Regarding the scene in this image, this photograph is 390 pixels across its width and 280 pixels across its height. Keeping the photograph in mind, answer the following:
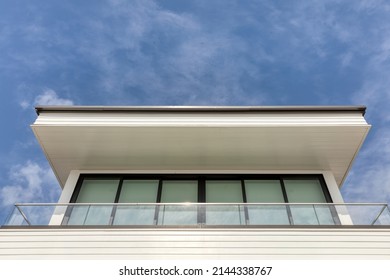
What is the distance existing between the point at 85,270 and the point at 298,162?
7154 millimetres

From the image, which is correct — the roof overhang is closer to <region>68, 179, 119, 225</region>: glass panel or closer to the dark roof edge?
the dark roof edge

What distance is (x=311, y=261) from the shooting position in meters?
6.73

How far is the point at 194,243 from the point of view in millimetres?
7051

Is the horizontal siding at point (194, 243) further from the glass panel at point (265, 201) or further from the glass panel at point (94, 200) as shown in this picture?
the glass panel at point (94, 200)

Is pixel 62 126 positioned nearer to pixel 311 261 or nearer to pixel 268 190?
pixel 268 190

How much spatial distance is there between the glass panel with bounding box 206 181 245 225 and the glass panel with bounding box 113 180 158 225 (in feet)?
4.95

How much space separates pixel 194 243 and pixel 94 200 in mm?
4276

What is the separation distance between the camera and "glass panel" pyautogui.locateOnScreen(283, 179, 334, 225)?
7.86m

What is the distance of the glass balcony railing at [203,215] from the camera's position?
7.70 metres

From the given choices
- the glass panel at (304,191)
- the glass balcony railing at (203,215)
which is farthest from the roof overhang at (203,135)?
the glass balcony railing at (203,215)

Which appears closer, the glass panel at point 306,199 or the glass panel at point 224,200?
the glass panel at point 224,200

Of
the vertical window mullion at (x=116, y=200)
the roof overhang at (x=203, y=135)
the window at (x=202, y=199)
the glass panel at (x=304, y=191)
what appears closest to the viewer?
the window at (x=202, y=199)

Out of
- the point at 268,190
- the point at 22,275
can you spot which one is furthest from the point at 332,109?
the point at 22,275

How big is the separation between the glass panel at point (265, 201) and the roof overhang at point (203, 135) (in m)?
0.72
